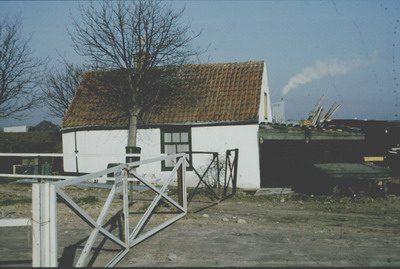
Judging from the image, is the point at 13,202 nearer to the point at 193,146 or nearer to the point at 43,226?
the point at 193,146

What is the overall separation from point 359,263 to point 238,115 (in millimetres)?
9852

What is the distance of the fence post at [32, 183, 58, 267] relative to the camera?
318 cm

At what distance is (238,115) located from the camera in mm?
14352

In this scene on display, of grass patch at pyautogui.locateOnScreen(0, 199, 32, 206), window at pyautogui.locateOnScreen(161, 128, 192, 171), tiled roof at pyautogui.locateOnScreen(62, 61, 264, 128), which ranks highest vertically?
tiled roof at pyautogui.locateOnScreen(62, 61, 264, 128)

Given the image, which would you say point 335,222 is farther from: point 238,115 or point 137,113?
point 137,113

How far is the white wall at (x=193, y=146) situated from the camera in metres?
14.1

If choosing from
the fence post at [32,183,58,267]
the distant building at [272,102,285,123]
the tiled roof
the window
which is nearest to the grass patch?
the tiled roof

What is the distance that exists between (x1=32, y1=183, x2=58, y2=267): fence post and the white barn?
11.2 metres

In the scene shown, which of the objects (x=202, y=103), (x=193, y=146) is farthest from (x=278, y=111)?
(x=193, y=146)

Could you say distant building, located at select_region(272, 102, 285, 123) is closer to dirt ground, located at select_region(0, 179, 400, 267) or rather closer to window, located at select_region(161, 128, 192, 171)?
window, located at select_region(161, 128, 192, 171)

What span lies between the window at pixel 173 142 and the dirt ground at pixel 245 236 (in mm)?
4811

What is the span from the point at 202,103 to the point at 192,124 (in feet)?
4.35

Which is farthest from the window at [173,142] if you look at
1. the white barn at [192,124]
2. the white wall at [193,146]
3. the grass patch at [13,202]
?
the grass patch at [13,202]

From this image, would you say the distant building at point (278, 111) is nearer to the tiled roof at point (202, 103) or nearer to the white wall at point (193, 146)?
the tiled roof at point (202, 103)
